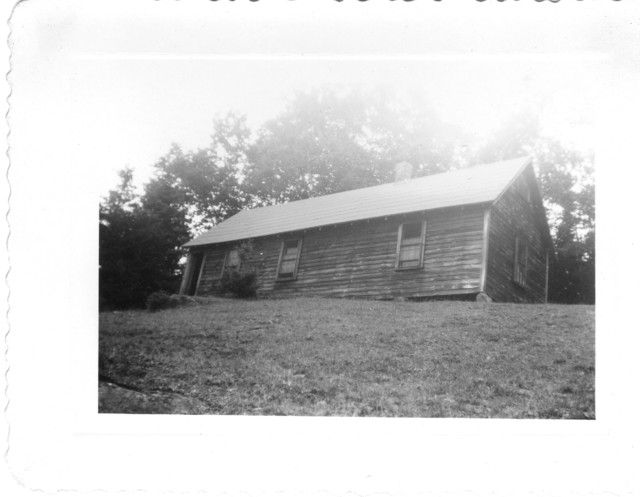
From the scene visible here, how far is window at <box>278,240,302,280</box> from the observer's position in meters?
9.86

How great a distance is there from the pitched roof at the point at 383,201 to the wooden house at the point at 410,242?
0.02 metres

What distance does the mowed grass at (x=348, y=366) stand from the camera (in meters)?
4.90

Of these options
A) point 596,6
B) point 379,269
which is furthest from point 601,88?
point 379,269

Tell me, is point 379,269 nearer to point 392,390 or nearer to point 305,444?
point 392,390

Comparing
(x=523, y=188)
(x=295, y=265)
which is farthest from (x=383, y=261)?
(x=523, y=188)

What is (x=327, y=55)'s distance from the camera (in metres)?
5.21

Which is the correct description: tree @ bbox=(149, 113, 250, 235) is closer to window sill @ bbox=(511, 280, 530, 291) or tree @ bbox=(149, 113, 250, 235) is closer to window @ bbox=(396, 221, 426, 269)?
window @ bbox=(396, 221, 426, 269)

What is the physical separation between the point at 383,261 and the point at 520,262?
2.61 m

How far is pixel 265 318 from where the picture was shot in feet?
22.4

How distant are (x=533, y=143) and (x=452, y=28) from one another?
2.11m

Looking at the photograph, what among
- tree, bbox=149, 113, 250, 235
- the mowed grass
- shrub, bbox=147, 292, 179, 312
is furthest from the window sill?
shrub, bbox=147, 292, 179, 312

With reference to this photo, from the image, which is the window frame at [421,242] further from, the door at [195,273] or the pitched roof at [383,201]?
the door at [195,273]

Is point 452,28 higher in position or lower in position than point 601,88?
higher

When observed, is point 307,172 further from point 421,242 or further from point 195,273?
point 421,242
